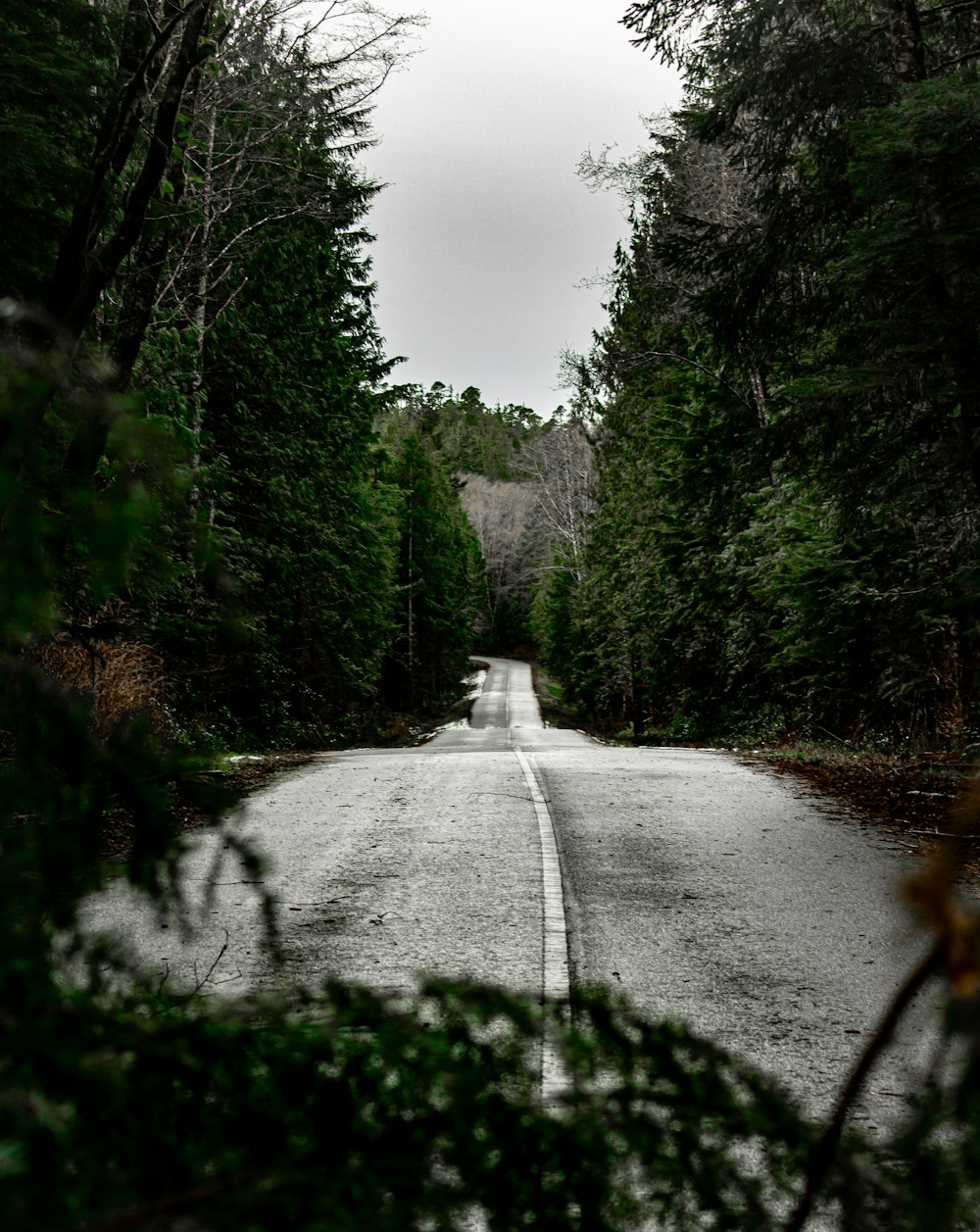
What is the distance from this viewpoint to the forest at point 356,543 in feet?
3.28

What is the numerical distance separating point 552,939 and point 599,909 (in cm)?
86

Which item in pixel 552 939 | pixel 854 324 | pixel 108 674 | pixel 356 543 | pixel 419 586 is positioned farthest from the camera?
pixel 419 586

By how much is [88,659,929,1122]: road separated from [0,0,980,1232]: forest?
38cm

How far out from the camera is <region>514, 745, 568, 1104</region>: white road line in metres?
3.63

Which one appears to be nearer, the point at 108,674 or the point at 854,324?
the point at 854,324

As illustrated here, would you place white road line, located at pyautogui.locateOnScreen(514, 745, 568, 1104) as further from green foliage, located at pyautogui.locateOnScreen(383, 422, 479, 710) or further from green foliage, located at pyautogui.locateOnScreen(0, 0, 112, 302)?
green foliage, located at pyautogui.locateOnScreen(383, 422, 479, 710)

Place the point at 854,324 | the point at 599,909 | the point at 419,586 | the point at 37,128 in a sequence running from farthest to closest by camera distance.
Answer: the point at 419,586 < the point at 854,324 < the point at 599,909 < the point at 37,128

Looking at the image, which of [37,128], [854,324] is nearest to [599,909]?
[854,324]

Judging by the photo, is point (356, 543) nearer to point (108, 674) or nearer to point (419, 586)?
point (108, 674)

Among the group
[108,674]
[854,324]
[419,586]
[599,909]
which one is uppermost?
[419,586]

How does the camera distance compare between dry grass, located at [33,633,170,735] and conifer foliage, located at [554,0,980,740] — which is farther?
dry grass, located at [33,633,170,735]

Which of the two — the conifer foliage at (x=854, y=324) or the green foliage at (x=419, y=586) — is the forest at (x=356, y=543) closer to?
the conifer foliage at (x=854, y=324)

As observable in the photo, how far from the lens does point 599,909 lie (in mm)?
6309

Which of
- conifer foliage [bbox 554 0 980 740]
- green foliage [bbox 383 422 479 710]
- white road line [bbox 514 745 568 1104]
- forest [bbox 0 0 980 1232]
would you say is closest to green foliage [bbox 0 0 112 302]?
forest [bbox 0 0 980 1232]
